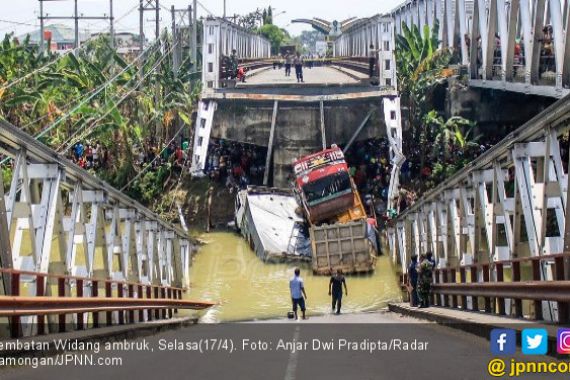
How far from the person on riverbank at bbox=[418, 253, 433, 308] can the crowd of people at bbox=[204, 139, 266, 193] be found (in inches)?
906

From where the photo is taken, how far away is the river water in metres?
29.2

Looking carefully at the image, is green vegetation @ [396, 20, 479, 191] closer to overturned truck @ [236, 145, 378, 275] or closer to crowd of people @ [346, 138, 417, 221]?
crowd of people @ [346, 138, 417, 221]

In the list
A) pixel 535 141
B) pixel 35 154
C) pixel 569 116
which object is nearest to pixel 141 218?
pixel 35 154

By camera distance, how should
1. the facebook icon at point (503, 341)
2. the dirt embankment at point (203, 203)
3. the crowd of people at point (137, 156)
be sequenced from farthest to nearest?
the crowd of people at point (137, 156)
the dirt embankment at point (203, 203)
the facebook icon at point (503, 341)

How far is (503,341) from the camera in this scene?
12.2 m

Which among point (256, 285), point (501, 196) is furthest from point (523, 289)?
point (256, 285)

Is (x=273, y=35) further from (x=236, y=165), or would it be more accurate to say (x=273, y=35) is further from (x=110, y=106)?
(x=110, y=106)

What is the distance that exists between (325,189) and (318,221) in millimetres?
1194

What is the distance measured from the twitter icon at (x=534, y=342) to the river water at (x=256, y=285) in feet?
49.8

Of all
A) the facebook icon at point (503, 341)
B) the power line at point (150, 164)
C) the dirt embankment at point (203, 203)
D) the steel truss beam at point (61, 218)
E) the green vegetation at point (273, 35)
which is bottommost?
the facebook icon at point (503, 341)

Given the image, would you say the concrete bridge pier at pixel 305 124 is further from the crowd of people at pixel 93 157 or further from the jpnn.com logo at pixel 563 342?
the jpnn.com logo at pixel 563 342

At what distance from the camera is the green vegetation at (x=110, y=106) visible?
147 ft

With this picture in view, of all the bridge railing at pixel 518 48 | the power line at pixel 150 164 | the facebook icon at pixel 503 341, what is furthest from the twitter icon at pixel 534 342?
the power line at pixel 150 164

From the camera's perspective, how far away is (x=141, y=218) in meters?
23.6
